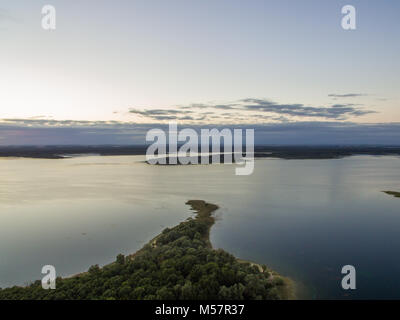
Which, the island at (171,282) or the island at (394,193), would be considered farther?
the island at (394,193)

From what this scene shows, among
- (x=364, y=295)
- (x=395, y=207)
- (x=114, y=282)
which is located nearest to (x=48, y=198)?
(x=114, y=282)

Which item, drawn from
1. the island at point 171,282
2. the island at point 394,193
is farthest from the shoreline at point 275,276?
the island at point 394,193

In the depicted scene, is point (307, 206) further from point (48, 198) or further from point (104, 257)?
point (48, 198)

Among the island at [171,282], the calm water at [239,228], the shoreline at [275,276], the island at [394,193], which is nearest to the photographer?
the island at [171,282]

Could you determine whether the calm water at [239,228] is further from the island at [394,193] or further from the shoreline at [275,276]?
the island at [394,193]

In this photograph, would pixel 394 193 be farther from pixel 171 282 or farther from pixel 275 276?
pixel 171 282

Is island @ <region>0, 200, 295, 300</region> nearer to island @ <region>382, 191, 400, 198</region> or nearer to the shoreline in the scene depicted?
the shoreline

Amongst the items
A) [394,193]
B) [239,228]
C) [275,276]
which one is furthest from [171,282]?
[394,193]
